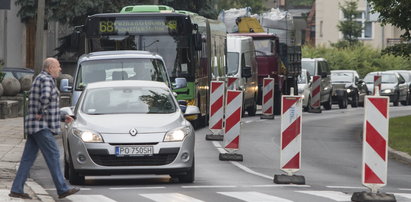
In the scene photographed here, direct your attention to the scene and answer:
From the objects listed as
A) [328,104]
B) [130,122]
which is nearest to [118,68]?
[130,122]

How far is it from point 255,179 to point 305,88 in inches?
1090

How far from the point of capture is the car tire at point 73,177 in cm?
1720

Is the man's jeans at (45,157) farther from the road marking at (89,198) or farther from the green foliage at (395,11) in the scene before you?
the green foliage at (395,11)

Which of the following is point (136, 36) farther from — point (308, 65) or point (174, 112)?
point (308, 65)

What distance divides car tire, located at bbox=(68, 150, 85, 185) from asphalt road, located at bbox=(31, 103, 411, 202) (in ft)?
0.47

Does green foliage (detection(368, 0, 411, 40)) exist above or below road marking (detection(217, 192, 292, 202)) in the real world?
above

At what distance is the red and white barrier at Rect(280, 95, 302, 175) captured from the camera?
58.5 ft

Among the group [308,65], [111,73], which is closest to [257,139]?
[111,73]

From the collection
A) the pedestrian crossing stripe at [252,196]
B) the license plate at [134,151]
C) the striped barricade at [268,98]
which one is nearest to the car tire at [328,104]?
the striped barricade at [268,98]

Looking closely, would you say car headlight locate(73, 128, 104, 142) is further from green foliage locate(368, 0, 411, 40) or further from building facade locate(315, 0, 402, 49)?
building facade locate(315, 0, 402, 49)

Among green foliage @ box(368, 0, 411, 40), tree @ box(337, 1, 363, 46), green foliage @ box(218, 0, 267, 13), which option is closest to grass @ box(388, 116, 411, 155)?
green foliage @ box(368, 0, 411, 40)

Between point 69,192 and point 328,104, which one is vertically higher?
point 69,192

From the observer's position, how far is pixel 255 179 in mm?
18578

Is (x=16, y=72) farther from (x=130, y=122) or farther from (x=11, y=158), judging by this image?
(x=130, y=122)
